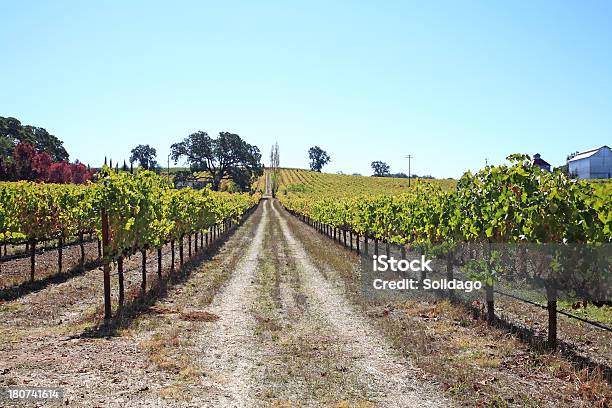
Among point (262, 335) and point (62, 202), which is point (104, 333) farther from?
point (62, 202)

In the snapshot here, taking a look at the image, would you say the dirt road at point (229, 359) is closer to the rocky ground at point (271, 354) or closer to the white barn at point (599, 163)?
the rocky ground at point (271, 354)

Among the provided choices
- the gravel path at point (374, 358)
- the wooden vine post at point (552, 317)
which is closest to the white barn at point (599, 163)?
the gravel path at point (374, 358)

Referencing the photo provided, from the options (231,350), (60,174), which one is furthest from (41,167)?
(231,350)

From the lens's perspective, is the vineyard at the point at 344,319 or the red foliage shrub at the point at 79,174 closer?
the vineyard at the point at 344,319

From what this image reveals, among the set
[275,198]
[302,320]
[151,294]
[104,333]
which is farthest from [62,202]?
[275,198]

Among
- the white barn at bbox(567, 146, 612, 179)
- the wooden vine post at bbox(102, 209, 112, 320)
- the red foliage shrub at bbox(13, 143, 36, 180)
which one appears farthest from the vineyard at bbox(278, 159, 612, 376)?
the white barn at bbox(567, 146, 612, 179)

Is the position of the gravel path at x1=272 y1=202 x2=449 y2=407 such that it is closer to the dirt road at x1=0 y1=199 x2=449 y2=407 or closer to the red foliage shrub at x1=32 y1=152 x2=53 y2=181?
the dirt road at x1=0 y1=199 x2=449 y2=407

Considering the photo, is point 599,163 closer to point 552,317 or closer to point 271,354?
point 552,317

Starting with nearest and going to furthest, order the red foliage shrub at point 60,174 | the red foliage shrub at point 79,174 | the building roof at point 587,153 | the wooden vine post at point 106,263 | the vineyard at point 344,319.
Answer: the vineyard at point 344,319
the wooden vine post at point 106,263
the red foliage shrub at point 60,174
the red foliage shrub at point 79,174
the building roof at point 587,153

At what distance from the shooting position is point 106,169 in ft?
44.9

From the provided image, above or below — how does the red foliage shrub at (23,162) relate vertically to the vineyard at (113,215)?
above

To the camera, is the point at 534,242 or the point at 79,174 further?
the point at 79,174

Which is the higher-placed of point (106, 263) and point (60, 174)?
point (60, 174)

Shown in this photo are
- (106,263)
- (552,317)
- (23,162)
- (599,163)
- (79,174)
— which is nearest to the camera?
(552,317)
